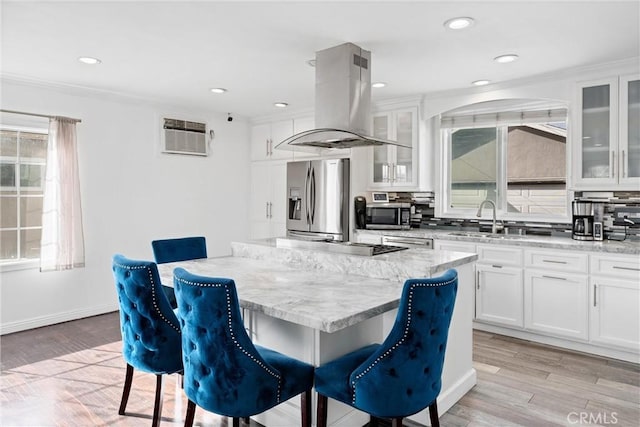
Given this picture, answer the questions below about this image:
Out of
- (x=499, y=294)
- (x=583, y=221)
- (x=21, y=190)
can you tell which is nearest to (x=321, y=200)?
(x=499, y=294)

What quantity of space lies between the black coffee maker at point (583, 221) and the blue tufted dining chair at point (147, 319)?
3458 millimetres

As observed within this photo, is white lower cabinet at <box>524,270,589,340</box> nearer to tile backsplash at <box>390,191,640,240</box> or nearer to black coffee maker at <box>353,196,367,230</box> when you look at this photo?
tile backsplash at <box>390,191,640,240</box>

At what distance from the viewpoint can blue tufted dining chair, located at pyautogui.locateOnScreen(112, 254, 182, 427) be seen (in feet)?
6.93

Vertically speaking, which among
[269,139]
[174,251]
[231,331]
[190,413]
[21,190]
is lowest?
[190,413]

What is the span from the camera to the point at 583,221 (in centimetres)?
381

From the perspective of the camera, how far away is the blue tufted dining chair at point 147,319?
6.93 ft

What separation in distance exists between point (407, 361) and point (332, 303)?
1.42ft

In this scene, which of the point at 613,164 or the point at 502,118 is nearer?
Result: the point at 613,164

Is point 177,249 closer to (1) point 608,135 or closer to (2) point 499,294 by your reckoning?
(2) point 499,294

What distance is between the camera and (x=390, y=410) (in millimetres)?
1713

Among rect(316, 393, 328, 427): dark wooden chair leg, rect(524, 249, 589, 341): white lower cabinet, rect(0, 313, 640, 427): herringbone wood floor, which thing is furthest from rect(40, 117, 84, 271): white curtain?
rect(524, 249, 589, 341): white lower cabinet

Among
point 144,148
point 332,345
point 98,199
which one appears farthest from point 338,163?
point 332,345

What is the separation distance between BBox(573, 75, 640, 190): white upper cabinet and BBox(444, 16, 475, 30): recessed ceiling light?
1686mm

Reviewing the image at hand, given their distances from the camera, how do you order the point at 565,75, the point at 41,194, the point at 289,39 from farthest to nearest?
the point at 41,194 → the point at 565,75 → the point at 289,39
